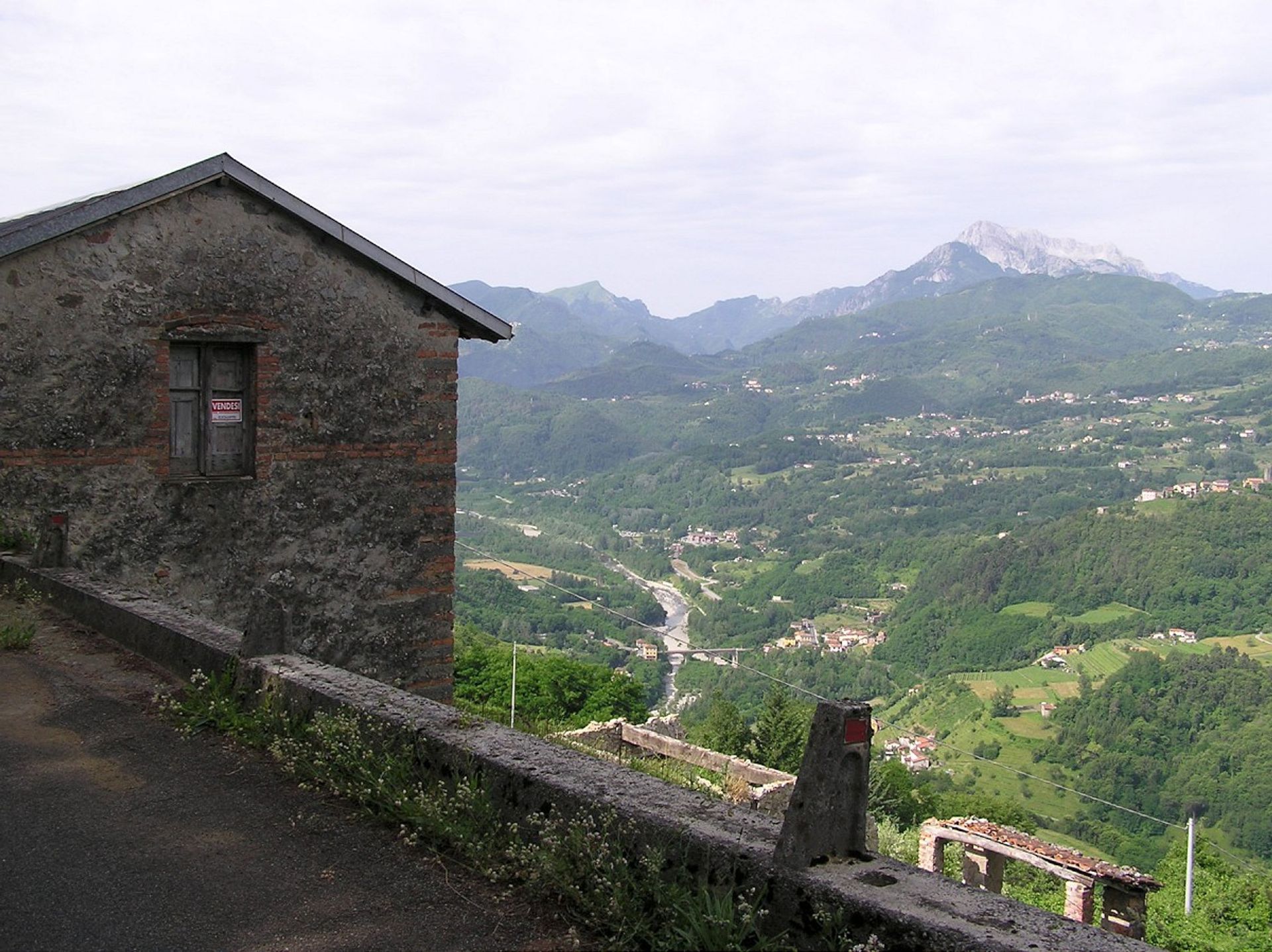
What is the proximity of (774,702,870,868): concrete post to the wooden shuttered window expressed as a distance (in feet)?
24.1

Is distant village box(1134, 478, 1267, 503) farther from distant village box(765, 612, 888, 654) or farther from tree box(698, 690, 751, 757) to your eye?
tree box(698, 690, 751, 757)

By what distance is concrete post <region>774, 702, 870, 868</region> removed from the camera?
3008 mm

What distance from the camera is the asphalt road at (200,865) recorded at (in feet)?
10.6

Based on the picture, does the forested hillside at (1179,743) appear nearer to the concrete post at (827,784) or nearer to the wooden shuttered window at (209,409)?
the wooden shuttered window at (209,409)

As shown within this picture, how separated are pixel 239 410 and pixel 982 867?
46.7 ft

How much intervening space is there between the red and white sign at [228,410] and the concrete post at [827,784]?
24.4 feet

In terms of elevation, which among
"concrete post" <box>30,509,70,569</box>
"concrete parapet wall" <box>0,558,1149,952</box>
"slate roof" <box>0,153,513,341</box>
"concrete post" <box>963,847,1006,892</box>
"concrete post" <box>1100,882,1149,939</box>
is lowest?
"concrete post" <box>963,847,1006,892</box>

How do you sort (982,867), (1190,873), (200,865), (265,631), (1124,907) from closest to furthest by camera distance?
(200,865) → (265,631) → (1124,907) → (982,867) → (1190,873)

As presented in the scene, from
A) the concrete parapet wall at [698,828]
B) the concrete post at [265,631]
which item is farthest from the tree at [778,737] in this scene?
the concrete parapet wall at [698,828]

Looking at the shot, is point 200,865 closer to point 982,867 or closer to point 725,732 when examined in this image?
point 982,867

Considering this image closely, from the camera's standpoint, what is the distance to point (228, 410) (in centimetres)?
933

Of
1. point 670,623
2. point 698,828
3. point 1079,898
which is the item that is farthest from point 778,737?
point 670,623

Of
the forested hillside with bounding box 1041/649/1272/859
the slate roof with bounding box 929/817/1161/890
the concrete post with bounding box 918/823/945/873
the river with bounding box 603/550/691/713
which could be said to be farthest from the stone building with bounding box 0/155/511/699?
the river with bounding box 603/550/691/713

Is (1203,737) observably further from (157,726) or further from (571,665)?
(157,726)
